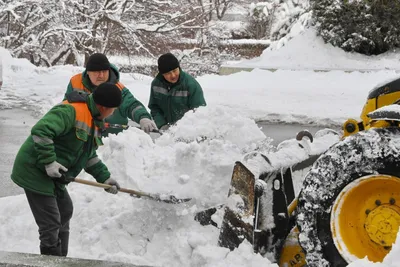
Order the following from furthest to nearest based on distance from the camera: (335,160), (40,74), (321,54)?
(40,74), (321,54), (335,160)

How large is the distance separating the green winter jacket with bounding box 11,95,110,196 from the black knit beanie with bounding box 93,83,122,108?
0.07 metres

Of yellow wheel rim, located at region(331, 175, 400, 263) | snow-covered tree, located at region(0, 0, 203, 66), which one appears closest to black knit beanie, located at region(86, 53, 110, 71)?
yellow wheel rim, located at region(331, 175, 400, 263)

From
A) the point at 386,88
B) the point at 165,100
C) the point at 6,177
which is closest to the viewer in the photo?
the point at 386,88

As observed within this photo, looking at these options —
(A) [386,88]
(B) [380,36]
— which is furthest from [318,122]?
(A) [386,88]

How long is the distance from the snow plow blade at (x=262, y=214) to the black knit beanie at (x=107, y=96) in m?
0.87

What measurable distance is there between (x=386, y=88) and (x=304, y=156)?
0.69 m

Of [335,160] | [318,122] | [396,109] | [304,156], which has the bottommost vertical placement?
[318,122]

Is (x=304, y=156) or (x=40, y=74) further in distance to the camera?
(x=40, y=74)

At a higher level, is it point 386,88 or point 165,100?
point 386,88

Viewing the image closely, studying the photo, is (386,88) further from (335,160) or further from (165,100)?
(165,100)

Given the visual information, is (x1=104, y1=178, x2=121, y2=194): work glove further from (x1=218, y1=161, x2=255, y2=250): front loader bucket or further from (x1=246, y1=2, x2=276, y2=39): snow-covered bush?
(x1=246, y1=2, x2=276, y2=39): snow-covered bush

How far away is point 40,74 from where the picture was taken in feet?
54.0

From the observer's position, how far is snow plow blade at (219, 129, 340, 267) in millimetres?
3705

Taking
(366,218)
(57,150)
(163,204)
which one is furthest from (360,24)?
(366,218)
